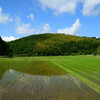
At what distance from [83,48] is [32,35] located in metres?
52.8

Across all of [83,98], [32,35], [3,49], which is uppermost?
[32,35]

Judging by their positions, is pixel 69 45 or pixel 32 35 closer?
pixel 69 45

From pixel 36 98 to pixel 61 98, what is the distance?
0.82 m

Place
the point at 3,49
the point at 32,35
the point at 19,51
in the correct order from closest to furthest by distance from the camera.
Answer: the point at 3,49, the point at 19,51, the point at 32,35

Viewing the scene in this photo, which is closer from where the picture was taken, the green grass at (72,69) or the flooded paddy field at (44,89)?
the flooded paddy field at (44,89)

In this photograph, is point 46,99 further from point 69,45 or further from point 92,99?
point 69,45

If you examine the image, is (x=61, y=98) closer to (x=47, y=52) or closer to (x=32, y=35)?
(x=47, y=52)

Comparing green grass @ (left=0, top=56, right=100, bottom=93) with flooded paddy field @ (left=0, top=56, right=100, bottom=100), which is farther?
green grass @ (left=0, top=56, right=100, bottom=93)

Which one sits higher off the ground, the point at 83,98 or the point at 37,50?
the point at 37,50

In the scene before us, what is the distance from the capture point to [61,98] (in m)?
4.14

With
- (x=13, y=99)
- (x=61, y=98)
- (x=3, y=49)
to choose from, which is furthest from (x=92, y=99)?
(x=3, y=49)

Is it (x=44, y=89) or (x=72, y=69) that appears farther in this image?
(x=72, y=69)

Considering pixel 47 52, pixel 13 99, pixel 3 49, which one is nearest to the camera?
pixel 13 99

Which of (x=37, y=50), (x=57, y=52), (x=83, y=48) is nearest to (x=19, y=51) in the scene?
(x=37, y=50)
